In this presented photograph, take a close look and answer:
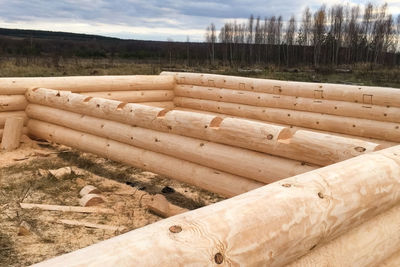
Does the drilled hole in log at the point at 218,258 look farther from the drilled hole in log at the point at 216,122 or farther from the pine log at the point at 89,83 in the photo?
the pine log at the point at 89,83

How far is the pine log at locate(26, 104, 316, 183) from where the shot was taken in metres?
4.51

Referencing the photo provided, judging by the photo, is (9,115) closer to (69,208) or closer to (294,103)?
(69,208)

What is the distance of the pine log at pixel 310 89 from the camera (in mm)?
7844

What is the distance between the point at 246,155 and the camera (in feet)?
15.6

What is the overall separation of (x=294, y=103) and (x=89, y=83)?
15.9 feet

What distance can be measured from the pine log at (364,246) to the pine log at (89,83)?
758cm

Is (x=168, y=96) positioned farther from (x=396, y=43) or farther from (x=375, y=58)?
(x=396, y=43)

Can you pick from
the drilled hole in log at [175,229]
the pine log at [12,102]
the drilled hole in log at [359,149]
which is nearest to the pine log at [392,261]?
the drilled hole in log at [359,149]

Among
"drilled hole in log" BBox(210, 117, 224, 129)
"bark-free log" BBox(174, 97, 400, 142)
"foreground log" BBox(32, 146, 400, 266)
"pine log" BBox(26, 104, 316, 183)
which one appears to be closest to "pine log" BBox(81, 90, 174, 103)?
"bark-free log" BBox(174, 97, 400, 142)

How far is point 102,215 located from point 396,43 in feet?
146

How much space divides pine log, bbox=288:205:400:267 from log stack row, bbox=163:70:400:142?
4772mm

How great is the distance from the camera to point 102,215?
497 centimetres

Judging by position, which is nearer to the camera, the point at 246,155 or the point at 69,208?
the point at 246,155

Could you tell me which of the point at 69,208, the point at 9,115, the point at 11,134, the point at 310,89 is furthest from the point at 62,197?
the point at 310,89
